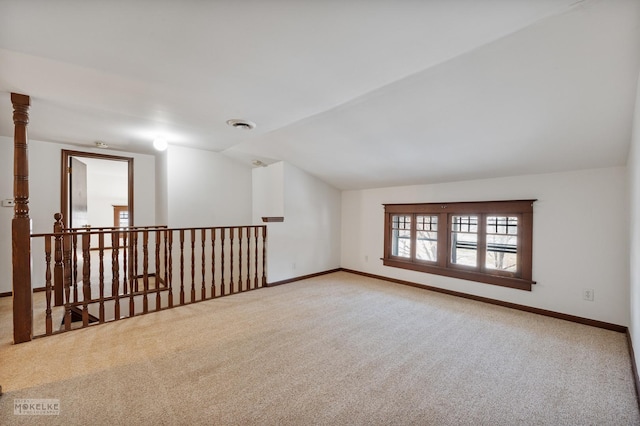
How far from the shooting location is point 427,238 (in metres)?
4.58

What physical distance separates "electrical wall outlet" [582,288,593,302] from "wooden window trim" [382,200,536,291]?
0.46 metres

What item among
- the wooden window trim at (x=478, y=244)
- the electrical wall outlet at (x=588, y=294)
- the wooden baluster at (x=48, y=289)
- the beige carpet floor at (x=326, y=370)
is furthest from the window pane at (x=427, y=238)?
the wooden baluster at (x=48, y=289)

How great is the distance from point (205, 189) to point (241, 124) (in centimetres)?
202

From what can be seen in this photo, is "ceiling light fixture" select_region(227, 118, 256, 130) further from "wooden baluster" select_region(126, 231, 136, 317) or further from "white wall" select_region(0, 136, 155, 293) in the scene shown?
"white wall" select_region(0, 136, 155, 293)

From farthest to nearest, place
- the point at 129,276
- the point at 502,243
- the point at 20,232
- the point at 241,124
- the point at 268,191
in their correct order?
the point at 268,191, the point at 502,243, the point at 129,276, the point at 241,124, the point at 20,232

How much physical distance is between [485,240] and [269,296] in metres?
3.20

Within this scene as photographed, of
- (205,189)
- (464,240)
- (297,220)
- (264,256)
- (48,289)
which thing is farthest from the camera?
(297,220)

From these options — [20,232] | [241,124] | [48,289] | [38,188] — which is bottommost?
[48,289]

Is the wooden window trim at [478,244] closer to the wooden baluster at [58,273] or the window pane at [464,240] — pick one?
the window pane at [464,240]

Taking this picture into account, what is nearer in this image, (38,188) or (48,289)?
(48,289)

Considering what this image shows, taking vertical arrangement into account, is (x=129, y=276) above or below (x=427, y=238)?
below

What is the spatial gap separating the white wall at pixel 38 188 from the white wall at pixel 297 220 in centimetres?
240

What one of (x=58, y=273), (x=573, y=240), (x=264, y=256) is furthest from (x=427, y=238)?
(x=58, y=273)

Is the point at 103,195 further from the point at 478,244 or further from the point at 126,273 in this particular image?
the point at 478,244
